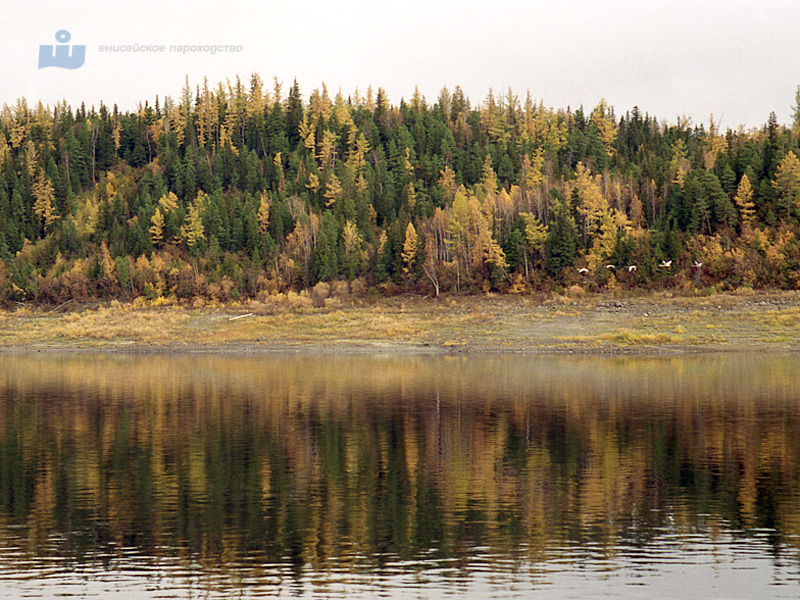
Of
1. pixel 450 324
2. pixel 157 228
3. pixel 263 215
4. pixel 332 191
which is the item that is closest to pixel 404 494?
pixel 450 324

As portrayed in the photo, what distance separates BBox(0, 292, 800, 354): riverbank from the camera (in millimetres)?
64625

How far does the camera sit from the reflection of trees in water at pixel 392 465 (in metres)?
16.2

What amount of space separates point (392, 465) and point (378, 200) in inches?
4242

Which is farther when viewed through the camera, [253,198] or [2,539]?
[253,198]

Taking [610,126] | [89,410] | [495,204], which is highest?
[610,126]

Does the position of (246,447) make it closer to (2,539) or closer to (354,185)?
(2,539)

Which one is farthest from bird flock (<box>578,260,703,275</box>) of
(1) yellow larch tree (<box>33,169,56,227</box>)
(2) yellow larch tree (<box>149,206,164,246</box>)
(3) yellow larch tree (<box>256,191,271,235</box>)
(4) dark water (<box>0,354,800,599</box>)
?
(1) yellow larch tree (<box>33,169,56,227</box>)

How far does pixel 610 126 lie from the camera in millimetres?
153750

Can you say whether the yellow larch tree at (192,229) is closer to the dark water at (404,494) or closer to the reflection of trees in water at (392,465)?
the reflection of trees in water at (392,465)

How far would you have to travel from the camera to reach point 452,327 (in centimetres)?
7362

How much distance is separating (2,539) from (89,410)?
59.3 ft

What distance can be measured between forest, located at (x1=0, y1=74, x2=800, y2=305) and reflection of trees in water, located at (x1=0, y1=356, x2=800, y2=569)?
52.6 metres

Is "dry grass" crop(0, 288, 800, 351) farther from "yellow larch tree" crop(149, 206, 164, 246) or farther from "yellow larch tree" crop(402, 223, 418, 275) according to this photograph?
"yellow larch tree" crop(149, 206, 164, 246)

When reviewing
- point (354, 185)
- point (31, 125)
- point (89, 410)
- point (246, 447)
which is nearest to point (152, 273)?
point (354, 185)
